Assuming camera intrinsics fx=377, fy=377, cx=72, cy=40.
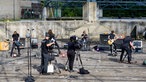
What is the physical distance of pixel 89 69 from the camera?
18359mm

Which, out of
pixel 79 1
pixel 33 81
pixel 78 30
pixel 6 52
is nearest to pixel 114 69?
pixel 33 81

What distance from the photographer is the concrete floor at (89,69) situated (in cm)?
1605

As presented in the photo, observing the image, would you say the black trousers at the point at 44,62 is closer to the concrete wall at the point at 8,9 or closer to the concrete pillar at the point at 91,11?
the concrete pillar at the point at 91,11

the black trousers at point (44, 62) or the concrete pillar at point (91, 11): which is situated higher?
the concrete pillar at point (91, 11)

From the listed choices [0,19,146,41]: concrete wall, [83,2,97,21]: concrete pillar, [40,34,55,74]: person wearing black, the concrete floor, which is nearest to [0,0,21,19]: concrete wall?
[0,19,146,41]: concrete wall

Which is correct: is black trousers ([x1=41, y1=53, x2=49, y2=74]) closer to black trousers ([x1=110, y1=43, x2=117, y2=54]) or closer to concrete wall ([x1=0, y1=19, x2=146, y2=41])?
black trousers ([x1=110, y1=43, x2=117, y2=54])

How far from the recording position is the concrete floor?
16047 mm

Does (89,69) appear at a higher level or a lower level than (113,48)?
lower

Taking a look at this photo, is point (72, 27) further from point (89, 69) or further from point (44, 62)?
point (44, 62)

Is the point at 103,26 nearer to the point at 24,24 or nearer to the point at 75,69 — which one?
the point at 24,24

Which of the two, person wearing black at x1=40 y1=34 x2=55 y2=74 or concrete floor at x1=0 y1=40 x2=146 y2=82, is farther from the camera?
person wearing black at x1=40 y1=34 x2=55 y2=74

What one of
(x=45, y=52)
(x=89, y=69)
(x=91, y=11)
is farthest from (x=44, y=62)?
(x=91, y=11)

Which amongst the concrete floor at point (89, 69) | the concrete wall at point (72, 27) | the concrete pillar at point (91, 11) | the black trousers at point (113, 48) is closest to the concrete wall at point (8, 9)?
the concrete wall at point (72, 27)

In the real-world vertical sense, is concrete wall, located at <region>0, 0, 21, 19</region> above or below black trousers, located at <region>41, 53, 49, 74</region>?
above
